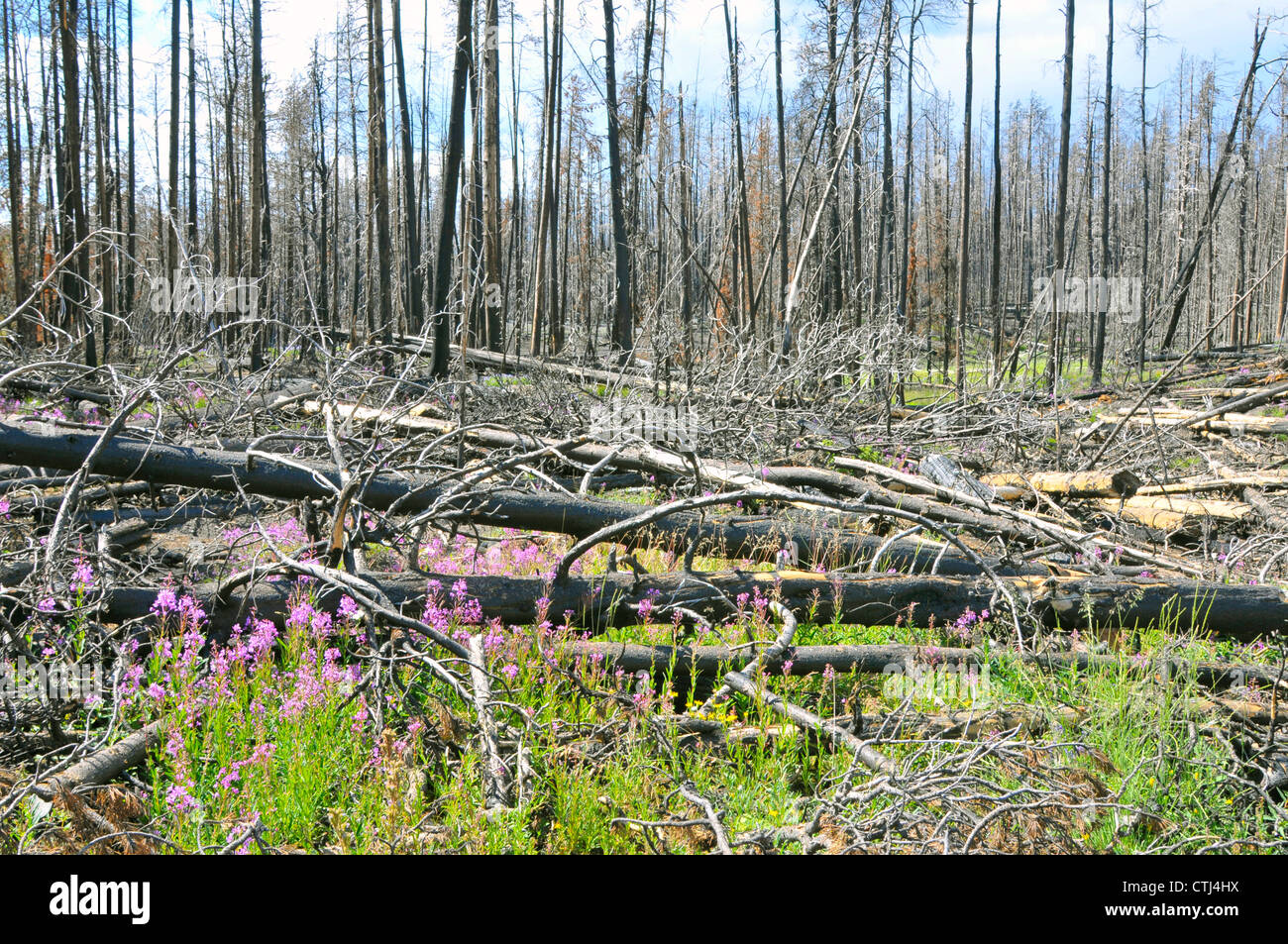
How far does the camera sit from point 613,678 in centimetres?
329

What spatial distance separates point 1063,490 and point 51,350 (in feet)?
30.8

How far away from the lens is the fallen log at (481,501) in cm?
425

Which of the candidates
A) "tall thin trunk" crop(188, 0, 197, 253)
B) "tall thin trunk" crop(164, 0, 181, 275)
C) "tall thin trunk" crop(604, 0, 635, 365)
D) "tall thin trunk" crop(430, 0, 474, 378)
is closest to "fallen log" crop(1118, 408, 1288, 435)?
"tall thin trunk" crop(604, 0, 635, 365)

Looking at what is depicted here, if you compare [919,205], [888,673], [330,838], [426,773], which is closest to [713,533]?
[888,673]

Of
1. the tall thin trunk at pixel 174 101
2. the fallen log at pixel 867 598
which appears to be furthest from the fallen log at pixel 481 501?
the tall thin trunk at pixel 174 101

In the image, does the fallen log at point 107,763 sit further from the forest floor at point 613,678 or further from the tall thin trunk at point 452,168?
the tall thin trunk at point 452,168

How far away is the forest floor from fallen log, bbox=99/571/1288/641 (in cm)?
1

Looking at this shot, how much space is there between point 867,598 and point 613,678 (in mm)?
1347

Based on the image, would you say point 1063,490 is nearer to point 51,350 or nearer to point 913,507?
point 913,507

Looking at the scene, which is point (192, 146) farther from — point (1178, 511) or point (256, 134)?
point (1178, 511)

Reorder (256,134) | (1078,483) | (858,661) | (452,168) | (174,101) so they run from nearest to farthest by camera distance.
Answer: (858,661) → (1078,483) → (452,168) → (256,134) → (174,101)

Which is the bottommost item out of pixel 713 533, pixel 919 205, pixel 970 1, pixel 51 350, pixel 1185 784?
pixel 1185 784

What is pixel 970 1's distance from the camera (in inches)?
654

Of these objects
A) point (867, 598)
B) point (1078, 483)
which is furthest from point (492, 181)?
point (867, 598)
